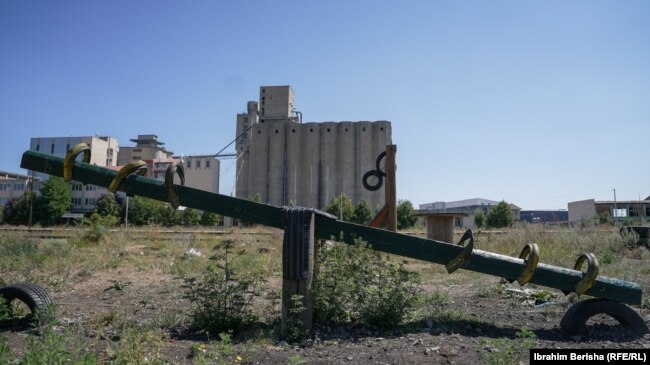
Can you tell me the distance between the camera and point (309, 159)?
85375 mm

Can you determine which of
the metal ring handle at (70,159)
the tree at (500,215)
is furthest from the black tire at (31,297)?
the tree at (500,215)

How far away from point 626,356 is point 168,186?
3.97 metres

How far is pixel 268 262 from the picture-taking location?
9680mm

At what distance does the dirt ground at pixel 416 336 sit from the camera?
133 inches

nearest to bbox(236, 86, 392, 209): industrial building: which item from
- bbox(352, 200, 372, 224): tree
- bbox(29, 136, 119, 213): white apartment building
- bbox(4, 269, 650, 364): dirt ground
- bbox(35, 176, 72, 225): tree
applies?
bbox(352, 200, 372, 224): tree

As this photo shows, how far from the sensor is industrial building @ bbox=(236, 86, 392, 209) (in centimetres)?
8219

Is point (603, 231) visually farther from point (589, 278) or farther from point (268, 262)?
point (589, 278)

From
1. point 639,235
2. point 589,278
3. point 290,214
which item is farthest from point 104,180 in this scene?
point 639,235

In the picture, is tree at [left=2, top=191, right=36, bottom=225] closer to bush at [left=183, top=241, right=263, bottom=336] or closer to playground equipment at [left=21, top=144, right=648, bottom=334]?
playground equipment at [left=21, top=144, right=648, bottom=334]

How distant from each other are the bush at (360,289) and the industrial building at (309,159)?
74.8 m

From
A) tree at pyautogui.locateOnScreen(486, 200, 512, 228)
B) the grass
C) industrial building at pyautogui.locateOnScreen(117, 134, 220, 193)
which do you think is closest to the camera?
the grass

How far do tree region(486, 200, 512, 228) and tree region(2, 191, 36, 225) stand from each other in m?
58.3

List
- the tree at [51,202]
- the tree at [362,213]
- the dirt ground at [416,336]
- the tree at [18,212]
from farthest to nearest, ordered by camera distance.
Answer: the tree at [51,202]
the tree at [18,212]
the tree at [362,213]
the dirt ground at [416,336]

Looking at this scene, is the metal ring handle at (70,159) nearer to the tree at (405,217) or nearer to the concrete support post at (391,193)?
the concrete support post at (391,193)
